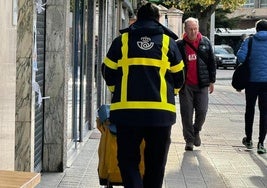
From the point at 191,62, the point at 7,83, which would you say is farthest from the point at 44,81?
the point at 191,62

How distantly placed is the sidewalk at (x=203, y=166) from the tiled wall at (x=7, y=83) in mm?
2020

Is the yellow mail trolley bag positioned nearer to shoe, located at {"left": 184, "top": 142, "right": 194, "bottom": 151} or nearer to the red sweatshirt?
the red sweatshirt

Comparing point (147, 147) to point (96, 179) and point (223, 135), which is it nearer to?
point (96, 179)

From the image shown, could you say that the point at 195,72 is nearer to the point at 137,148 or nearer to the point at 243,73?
the point at 243,73

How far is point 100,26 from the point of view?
1195 cm

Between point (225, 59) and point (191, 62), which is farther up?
point (191, 62)

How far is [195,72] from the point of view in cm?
837

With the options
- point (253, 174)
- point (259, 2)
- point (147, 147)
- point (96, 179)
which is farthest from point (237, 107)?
point (259, 2)

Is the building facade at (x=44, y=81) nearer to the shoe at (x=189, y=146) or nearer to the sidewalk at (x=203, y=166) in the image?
the sidewalk at (x=203, y=166)

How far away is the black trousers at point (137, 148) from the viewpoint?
4.70m

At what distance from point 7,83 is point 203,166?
3998 mm

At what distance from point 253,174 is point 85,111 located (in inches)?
143

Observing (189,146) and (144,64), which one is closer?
(144,64)

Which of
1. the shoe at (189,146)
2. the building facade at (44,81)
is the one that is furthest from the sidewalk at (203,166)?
the building facade at (44,81)
